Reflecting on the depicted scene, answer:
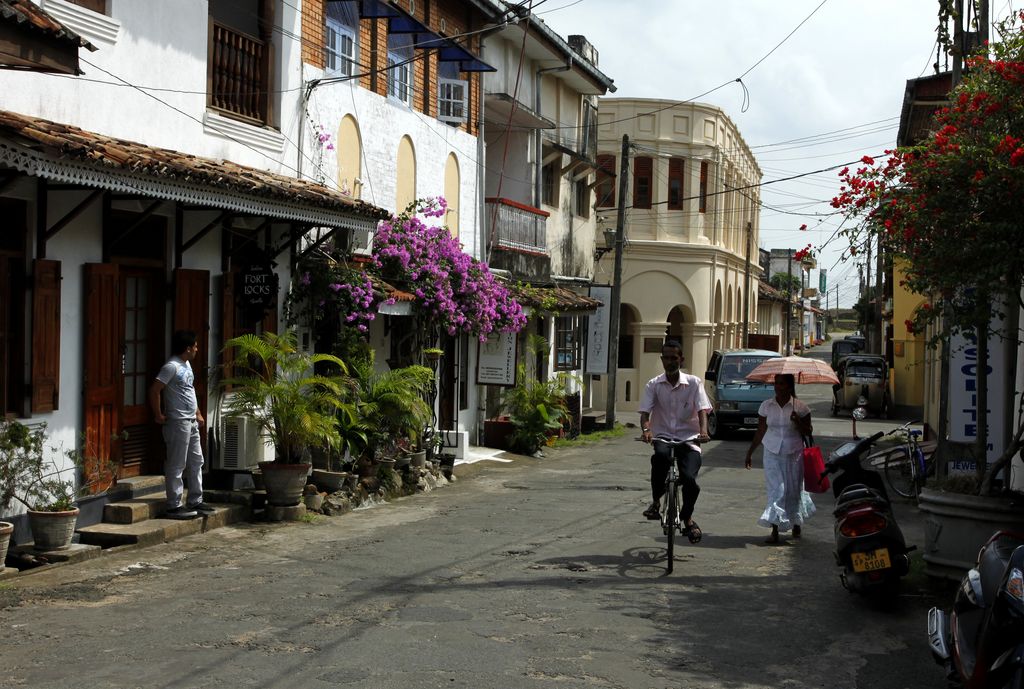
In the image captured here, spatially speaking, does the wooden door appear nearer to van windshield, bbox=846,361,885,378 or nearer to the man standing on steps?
the man standing on steps

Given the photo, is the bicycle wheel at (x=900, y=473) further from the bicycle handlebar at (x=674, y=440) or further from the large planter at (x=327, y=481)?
the large planter at (x=327, y=481)

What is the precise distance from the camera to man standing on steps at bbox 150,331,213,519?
436 inches

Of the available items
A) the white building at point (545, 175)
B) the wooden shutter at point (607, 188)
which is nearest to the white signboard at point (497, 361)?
the white building at point (545, 175)

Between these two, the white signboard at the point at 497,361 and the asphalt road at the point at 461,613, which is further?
the white signboard at the point at 497,361

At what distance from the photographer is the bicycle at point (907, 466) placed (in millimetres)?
15688

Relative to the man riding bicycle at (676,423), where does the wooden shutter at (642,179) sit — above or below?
above

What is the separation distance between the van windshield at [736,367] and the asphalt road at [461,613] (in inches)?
614

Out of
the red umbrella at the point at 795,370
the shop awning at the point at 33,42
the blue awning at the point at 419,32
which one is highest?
the blue awning at the point at 419,32

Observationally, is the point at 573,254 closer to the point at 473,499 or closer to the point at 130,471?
the point at 473,499

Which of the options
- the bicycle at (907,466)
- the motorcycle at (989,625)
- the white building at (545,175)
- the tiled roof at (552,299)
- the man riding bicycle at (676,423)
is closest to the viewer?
the motorcycle at (989,625)

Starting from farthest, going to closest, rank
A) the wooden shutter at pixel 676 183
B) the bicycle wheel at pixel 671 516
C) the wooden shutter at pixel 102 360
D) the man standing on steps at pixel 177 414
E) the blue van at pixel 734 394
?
1. the wooden shutter at pixel 676 183
2. the blue van at pixel 734 394
3. the wooden shutter at pixel 102 360
4. the man standing on steps at pixel 177 414
5. the bicycle wheel at pixel 671 516

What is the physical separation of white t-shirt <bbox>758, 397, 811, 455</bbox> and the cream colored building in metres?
28.7

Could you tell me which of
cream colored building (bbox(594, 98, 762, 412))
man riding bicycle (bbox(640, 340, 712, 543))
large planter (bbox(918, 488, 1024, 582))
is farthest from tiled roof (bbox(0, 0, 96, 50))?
cream colored building (bbox(594, 98, 762, 412))

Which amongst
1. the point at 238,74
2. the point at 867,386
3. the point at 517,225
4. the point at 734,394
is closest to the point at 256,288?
the point at 238,74
